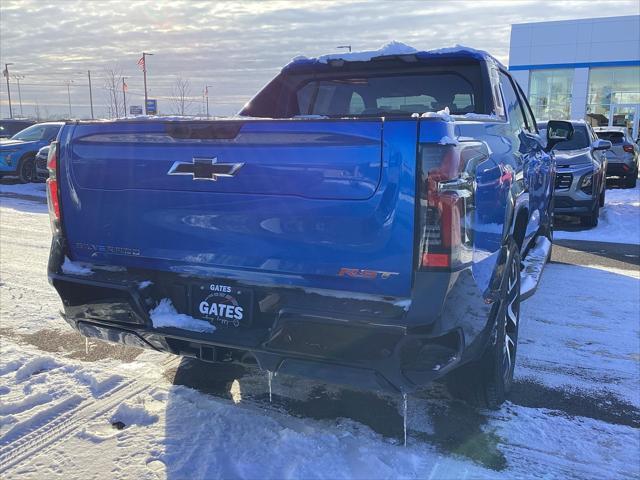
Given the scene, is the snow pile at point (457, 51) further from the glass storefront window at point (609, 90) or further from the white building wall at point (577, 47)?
the glass storefront window at point (609, 90)

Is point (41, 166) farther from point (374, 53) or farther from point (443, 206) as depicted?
point (443, 206)

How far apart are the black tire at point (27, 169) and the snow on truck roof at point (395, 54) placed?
1259cm

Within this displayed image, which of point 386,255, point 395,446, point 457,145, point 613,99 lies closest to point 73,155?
point 386,255

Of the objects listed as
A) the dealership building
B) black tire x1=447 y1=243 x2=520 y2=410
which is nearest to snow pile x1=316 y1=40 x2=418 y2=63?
black tire x1=447 y1=243 x2=520 y2=410

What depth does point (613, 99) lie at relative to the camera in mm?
29328

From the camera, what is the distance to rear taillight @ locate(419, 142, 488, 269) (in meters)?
2.21

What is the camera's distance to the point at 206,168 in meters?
2.54

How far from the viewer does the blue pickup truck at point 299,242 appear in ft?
7.42

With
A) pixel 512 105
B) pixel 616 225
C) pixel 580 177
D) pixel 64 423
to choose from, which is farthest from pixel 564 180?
pixel 64 423

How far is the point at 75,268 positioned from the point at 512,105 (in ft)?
11.6

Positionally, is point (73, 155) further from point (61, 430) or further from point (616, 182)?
point (616, 182)

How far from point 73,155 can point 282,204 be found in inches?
48.6

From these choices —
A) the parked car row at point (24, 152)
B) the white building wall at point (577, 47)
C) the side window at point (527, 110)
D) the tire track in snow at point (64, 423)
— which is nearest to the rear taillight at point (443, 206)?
the tire track in snow at point (64, 423)

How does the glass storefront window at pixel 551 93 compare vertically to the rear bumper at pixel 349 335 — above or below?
above
